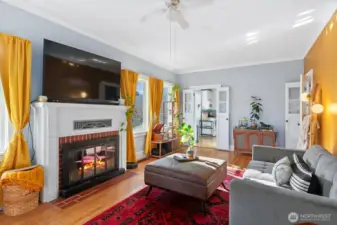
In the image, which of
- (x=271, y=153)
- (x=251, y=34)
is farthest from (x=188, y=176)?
(x=251, y=34)

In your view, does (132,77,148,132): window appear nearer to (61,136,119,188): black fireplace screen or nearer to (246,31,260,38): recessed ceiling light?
(61,136,119,188): black fireplace screen

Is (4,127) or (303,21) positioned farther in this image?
(303,21)

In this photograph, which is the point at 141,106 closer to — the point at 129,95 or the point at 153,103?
the point at 153,103

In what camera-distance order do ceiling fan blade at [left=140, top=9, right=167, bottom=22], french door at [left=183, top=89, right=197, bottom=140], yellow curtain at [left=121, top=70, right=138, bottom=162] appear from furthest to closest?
french door at [left=183, top=89, right=197, bottom=140], yellow curtain at [left=121, top=70, right=138, bottom=162], ceiling fan blade at [left=140, top=9, right=167, bottom=22]

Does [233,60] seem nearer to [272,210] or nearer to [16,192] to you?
[272,210]

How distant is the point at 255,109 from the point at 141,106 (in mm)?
3175

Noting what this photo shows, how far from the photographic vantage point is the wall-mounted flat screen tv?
8.10ft

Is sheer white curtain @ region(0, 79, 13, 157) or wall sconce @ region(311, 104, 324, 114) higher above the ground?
wall sconce @ region(311, 104, 324, 114)

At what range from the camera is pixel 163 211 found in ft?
7.19

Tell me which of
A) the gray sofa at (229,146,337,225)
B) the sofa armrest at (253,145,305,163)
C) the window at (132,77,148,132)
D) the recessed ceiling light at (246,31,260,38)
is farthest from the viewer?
the window at (132,77,148,132)

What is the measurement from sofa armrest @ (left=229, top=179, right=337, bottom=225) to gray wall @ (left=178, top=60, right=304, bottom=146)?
4.13 meters

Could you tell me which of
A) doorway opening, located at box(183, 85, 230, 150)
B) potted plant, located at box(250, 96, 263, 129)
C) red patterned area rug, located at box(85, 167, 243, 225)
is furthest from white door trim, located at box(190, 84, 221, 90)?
red patterned area rug, located at box(85, 167, 243, 225)

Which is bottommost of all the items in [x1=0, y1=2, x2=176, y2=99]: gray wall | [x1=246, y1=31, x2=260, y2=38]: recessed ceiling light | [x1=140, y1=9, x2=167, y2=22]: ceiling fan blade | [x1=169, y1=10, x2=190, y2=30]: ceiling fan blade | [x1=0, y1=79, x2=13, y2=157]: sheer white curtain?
[x1=0, y1=79, x2=13, y2=157]: sheer white curtain

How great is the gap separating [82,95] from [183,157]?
6.08 feet
